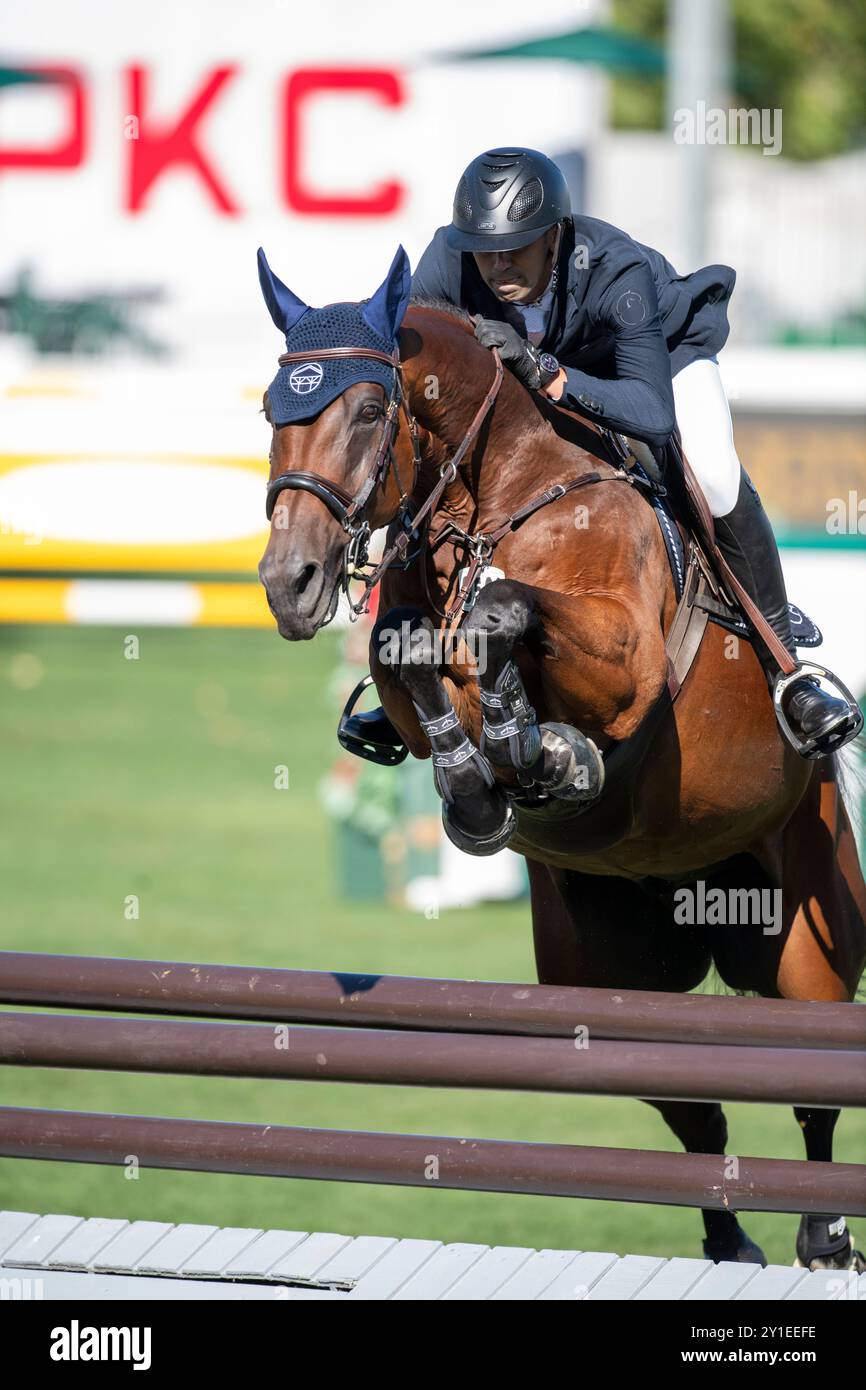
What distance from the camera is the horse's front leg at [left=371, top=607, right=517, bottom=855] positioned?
11.3 feet

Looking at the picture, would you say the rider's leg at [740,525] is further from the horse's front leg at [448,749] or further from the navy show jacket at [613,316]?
the horse's front leg at [448,749]

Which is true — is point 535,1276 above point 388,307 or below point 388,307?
below

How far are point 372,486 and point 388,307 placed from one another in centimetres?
35

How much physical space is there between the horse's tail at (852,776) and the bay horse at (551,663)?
2cm

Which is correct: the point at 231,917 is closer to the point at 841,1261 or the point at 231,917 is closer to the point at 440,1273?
the point at 841,1261

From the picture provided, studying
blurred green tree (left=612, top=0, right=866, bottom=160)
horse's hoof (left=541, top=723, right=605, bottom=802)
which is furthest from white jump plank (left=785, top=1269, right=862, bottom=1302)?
blurred green tree (left=612, top=0, right=866, bottom=160)

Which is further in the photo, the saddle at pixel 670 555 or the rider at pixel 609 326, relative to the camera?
the saddle at pixel 670 555

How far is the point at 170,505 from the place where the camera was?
322 inches

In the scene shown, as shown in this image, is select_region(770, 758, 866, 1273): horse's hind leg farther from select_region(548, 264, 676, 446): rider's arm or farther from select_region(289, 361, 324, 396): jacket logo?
select_region(289, 361, 324, 396): jacket logo

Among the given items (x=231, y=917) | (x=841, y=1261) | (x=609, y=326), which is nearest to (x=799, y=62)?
(x=231, y=917)

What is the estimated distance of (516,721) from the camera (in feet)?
11.2

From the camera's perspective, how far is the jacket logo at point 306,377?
3.23 metres

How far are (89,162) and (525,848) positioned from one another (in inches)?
771

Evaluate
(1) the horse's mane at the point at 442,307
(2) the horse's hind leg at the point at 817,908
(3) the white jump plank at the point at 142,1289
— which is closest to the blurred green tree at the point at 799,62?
(2) the horse's hind leg at the point at 817,908
